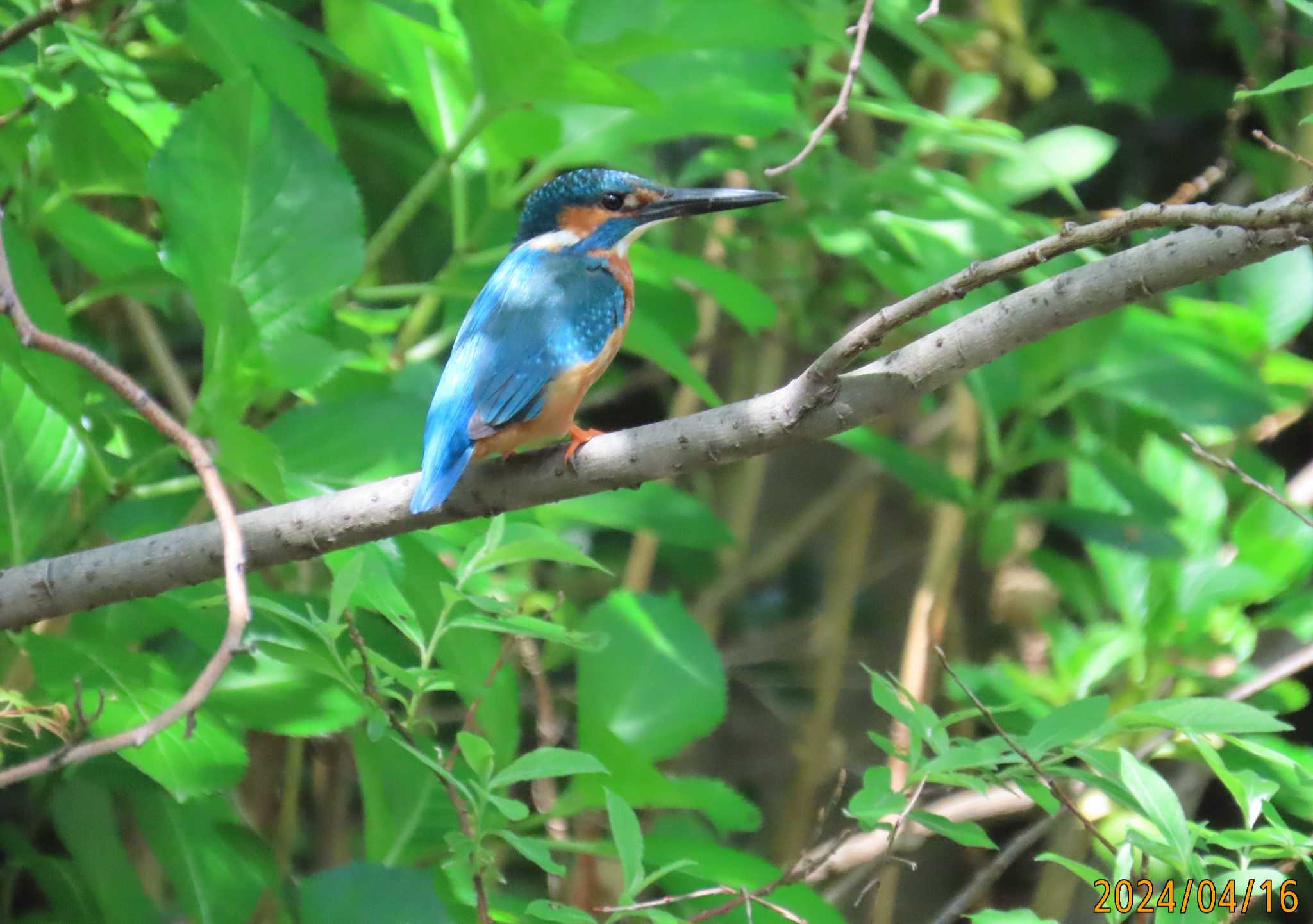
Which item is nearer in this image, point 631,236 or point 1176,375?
point 1176,375

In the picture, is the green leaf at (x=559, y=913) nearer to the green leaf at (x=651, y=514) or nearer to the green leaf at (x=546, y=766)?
the green leaf at (x=546, y=766)

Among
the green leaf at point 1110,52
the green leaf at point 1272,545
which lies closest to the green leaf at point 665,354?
the green leaf at point 1272,545

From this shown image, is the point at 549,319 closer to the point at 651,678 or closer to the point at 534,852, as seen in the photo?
the point at 651,678

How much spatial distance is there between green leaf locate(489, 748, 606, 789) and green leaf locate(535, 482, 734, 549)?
741 millimetres

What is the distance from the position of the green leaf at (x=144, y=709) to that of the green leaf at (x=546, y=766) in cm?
44

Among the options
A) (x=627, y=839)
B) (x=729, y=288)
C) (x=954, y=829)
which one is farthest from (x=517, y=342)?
(x=954, y=829)

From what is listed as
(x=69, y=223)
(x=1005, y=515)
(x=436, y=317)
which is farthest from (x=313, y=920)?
(x=436, y=317)

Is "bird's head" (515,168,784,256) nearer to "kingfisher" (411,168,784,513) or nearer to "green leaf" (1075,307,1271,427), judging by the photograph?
"kingfisher" (411,168,784,513)

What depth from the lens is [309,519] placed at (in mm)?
1498

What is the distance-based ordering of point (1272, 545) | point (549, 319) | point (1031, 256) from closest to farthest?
point (1031, 256) → point (549, 319) → point (1272, 545)

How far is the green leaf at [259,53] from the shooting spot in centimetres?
189

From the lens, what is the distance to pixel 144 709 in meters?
1.62

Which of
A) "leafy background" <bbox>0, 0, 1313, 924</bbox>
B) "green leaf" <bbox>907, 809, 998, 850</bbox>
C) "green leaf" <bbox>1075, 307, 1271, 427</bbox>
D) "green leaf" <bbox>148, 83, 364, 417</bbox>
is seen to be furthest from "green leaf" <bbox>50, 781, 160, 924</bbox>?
"green leaf" <bbox>1075, 307, 1271, 427</bbox>

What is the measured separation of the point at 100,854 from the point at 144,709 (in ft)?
0.93
